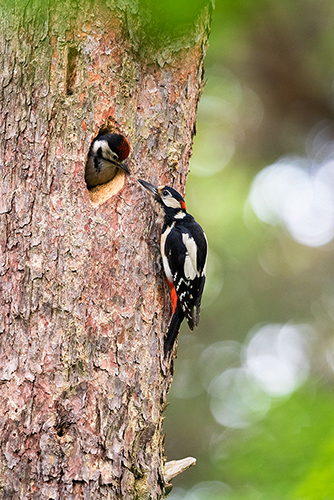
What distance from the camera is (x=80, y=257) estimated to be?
7.81ft

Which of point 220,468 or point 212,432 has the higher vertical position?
point 212,432

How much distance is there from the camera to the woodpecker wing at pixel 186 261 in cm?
269

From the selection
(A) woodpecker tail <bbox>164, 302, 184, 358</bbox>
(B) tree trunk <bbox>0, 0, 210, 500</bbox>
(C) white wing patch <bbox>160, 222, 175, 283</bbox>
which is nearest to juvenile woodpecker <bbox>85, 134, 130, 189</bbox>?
(B) tree trunk <bbox>0, 0, 210, 500</bbox>

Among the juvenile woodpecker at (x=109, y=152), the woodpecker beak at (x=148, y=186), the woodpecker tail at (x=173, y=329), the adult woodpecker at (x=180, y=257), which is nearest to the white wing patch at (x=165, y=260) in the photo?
the adult woodpecker at (x=180, y=257)

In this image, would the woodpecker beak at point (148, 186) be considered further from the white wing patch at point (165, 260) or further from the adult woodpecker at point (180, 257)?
the white wing patch at point (165, 260)

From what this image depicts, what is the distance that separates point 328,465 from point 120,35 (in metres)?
2.49

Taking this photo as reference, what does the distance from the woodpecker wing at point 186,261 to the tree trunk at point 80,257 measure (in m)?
0.09

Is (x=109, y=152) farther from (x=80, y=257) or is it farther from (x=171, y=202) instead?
(x=80, y=257)

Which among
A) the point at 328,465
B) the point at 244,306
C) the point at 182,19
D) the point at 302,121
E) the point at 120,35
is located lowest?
the point at 328,465

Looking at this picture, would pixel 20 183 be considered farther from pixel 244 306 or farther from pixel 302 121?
pixel 244 306

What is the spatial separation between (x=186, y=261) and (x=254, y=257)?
5.29 metres

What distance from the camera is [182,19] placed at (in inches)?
57.0

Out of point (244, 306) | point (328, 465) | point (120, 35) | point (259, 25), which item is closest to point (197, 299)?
point (328, 465)

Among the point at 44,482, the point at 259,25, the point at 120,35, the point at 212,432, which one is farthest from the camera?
the point at 212,432
